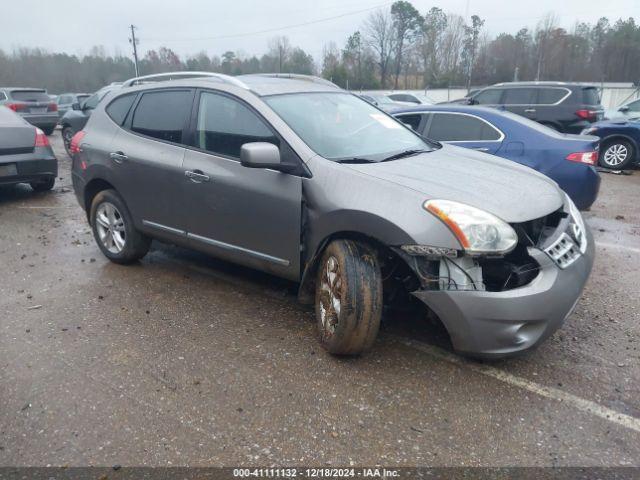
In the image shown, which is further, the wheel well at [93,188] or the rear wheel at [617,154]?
the rear wheel at [617,154]

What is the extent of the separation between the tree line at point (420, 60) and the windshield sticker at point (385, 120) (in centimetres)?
4251

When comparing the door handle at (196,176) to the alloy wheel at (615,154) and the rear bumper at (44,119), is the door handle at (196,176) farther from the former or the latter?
the rear bumper at (44,119)

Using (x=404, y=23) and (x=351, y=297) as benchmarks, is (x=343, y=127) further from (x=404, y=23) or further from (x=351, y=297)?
(x=404, y=23)

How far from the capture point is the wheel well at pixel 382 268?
3.03 m

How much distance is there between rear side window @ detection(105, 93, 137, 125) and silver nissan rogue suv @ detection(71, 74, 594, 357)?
0.7 inches

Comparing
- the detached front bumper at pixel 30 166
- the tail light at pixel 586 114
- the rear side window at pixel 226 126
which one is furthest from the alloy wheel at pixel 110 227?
the tail light at pixel 586 114

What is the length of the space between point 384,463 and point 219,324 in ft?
5.74

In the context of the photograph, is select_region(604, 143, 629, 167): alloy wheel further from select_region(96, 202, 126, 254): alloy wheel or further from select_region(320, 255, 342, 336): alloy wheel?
select_region(96, 202, 126, 254): alloy wheel

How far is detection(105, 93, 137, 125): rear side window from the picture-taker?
4600 mm

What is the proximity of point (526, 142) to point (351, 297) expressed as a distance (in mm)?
4092

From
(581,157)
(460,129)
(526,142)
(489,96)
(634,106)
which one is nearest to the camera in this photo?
(581,157)

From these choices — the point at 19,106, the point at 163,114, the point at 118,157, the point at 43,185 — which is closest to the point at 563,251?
the point at 163,114

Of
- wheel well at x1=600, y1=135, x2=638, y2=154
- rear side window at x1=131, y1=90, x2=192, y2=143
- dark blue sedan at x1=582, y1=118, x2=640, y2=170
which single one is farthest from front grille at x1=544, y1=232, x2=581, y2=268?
wheel well at x1=600, y1=135, x2=638, y2=154

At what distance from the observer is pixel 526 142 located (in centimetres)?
591
